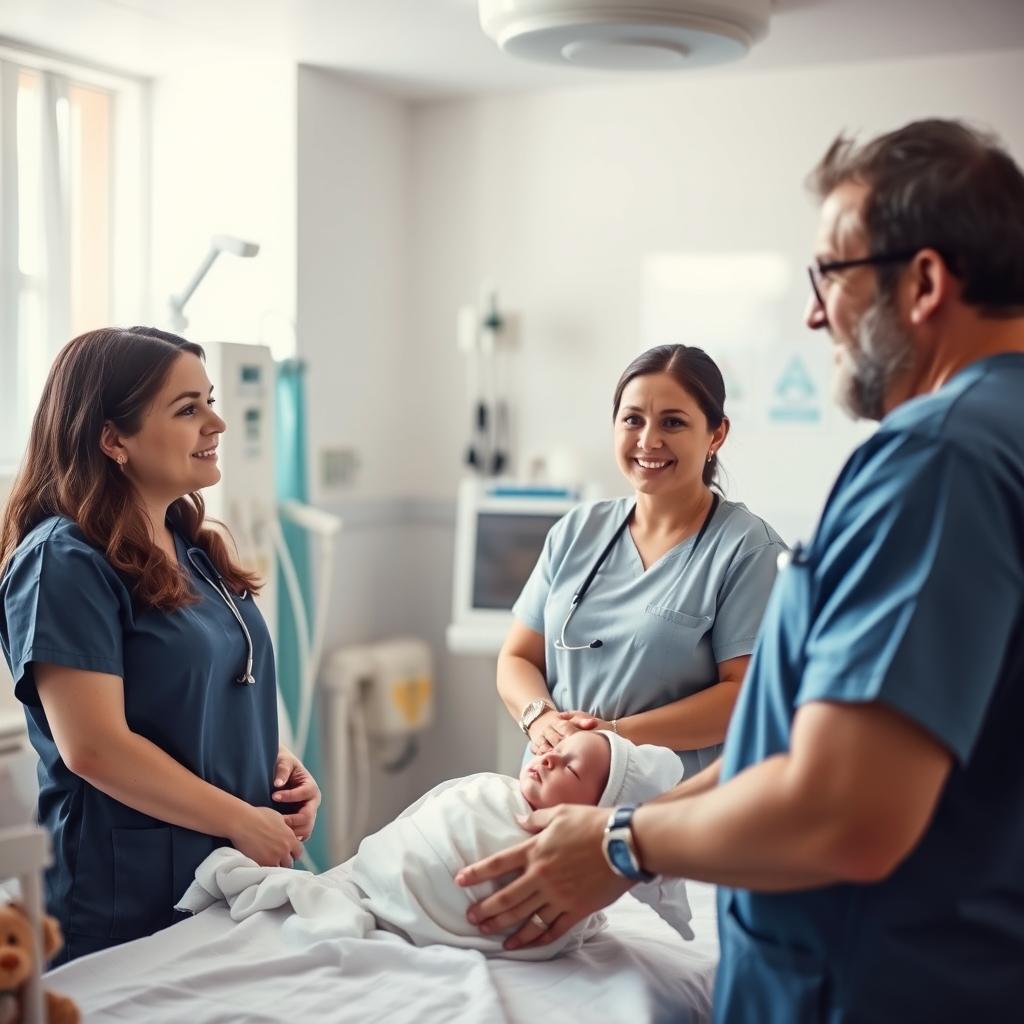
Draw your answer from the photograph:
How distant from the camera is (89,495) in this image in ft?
5.70

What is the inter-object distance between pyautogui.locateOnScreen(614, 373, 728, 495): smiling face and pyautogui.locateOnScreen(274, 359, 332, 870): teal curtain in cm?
157

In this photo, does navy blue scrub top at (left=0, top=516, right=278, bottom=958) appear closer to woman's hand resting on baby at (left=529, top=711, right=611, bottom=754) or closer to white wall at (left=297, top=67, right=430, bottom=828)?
woman's hand resting on baby at (left=529, top=711, right=611, bottom=754)

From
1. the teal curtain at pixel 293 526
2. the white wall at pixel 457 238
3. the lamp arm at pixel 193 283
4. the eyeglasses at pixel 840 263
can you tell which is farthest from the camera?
the white wall at pixel 457 238

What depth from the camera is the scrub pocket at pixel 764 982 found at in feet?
3.75

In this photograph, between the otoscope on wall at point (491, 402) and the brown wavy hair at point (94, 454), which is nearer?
the brown wavy hair at point (94, 454)

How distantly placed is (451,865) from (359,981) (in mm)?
179

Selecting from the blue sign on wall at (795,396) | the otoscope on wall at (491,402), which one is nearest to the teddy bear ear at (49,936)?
the blue sign on wall at (795,396)

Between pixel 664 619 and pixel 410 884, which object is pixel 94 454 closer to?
pixel 410 884

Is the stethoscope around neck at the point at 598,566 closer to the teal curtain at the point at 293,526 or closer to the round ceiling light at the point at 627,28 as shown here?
the round ceiling light at the point at 627,28

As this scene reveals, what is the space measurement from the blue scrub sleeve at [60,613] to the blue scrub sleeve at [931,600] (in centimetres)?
97

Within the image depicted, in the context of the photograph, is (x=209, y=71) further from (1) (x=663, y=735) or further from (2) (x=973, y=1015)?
(2) (x=973, y=1015)

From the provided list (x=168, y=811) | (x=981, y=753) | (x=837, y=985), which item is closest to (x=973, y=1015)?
(x=837, y=985)

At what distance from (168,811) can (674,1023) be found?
27.8 inches

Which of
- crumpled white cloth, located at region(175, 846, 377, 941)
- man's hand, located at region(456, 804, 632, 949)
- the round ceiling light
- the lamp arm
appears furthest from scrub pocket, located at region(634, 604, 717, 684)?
the lamp arm
